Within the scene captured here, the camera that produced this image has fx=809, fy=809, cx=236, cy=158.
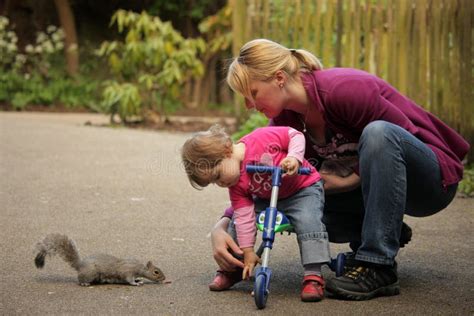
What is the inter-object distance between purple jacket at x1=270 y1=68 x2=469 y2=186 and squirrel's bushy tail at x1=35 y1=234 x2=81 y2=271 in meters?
1.23

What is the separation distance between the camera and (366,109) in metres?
3.35

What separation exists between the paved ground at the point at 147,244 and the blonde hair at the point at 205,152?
53cm

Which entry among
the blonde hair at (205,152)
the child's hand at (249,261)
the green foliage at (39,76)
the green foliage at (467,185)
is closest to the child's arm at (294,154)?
the blonde hair at (205,152)

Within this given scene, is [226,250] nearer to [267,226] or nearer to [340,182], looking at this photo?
[267,226]

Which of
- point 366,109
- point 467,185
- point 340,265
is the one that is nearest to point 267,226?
point 340,265

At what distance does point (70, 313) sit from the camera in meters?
3.08

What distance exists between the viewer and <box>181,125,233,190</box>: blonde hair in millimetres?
3211

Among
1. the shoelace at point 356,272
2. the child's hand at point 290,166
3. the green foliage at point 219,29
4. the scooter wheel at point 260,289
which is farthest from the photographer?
the green foliage at point 219,29

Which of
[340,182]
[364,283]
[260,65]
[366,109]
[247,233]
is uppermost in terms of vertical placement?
[260,65]

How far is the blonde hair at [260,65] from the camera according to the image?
3357 mm

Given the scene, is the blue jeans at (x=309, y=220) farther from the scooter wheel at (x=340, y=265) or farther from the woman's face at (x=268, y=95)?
the woman's face at (x=268, y=95)

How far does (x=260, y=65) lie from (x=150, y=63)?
28.1 ft

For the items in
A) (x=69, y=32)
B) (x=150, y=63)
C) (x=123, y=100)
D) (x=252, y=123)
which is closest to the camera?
(x=252, y=123)

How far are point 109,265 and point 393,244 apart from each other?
4.01ft
